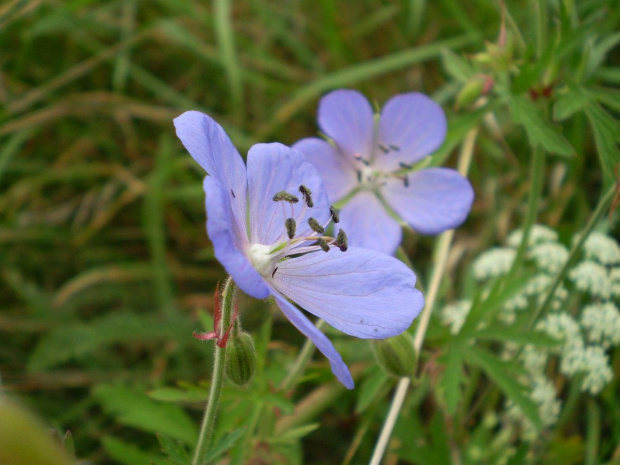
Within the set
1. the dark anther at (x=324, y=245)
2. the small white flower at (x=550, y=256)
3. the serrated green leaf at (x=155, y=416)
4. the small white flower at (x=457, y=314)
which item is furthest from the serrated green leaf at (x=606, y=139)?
the serrated green leaf at (x=155, y=416)

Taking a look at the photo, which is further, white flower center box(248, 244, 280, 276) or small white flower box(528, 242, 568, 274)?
small white flower box(528, 242, 568, 274)

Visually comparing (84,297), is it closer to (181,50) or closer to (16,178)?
(16,178)

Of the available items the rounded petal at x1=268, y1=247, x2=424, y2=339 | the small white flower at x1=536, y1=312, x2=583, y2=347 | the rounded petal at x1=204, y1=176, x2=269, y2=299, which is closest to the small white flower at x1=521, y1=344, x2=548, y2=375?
the small white flower at x1=536, y1=312, x2=583, y2=347

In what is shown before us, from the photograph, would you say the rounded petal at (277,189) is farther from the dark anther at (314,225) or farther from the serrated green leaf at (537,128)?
the serrated green leaf at (537,128)

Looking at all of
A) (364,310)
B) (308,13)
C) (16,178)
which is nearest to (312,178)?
(364,310)

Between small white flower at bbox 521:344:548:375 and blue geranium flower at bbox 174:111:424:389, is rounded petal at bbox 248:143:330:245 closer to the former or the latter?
blue geranium flower at bbox 174:111:424:389

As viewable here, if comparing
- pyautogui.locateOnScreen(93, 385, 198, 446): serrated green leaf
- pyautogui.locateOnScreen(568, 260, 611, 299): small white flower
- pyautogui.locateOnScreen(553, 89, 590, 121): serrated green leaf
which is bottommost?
pyautogui.locateOnScreen(93, 385, 198, 446): serrated green leaf

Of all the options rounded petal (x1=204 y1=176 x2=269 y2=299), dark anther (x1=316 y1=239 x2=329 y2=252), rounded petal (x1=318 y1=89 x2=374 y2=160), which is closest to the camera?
rounded petal (x1=204 y1=176 x2=269 y2=299)

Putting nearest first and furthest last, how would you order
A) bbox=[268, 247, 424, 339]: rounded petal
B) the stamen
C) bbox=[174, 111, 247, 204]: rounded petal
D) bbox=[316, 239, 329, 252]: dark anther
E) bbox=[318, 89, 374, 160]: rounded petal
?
bbox=[174, 111, 247, 204]: rounded petal, bbox=[268, 247, 424, 339]: rounded petal, bbox=[316, 239, 329, 252]: dark anther, bbox=[318, 89, 374, 160]: rounded petal, the stamen
